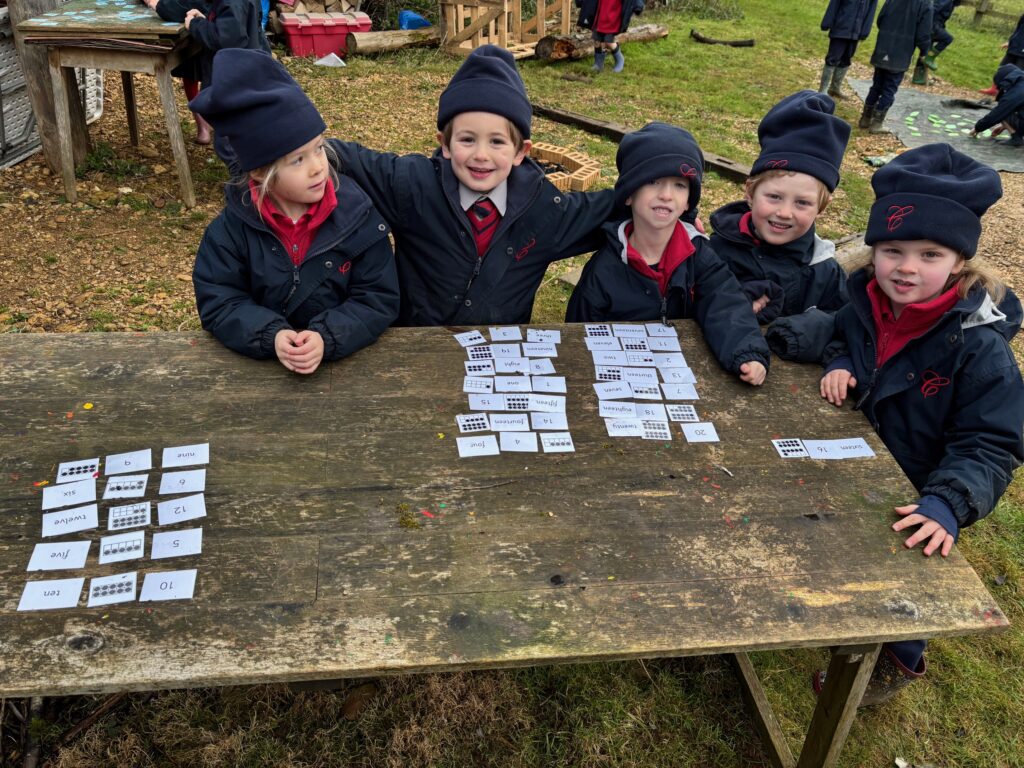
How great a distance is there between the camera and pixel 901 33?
30.2ft

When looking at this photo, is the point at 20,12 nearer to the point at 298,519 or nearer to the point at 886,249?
the point at 298,519

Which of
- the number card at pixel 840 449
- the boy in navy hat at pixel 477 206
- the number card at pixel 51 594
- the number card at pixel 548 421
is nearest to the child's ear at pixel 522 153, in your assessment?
the boy in navy hat at pixel 477 206

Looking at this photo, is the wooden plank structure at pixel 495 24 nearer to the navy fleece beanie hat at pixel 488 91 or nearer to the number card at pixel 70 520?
the navy fleece beanie hat at pixel 488 91

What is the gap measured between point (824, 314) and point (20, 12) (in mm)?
5961

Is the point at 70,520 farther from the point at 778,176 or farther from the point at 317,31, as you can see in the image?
the point at 317,31

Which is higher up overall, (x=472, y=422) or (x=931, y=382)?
(x=931, y=382)

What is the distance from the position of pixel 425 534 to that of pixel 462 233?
4.53ft

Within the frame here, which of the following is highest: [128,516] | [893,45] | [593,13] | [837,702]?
[128,516]

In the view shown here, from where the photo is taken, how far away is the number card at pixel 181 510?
1851mm

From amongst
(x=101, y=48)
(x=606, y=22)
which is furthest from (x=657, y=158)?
(x=606, y=22)

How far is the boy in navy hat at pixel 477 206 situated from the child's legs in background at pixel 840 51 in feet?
→ 30.7

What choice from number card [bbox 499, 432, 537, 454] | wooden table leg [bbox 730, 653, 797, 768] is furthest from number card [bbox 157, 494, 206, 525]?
wooden table leg [bbox 730, 653, 797, 768]

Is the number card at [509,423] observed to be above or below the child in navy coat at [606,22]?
above

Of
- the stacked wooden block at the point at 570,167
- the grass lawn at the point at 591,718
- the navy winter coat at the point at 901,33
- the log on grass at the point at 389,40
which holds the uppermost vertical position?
the navy winter coat at the point at 901,33
